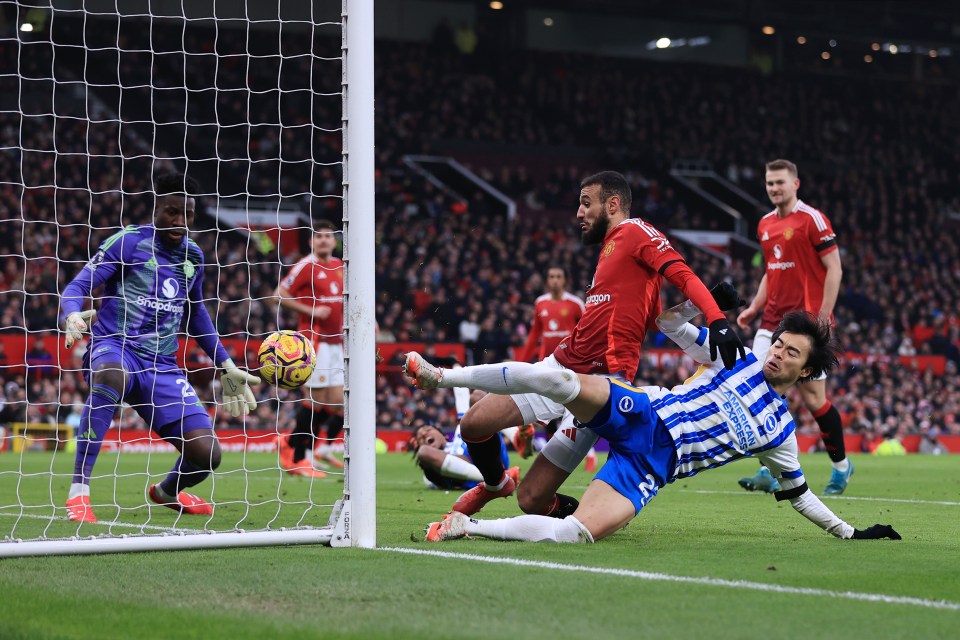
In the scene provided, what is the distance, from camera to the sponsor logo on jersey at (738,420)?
591 cm

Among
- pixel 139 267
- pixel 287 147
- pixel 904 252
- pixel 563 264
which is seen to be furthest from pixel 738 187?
pixel 139 267

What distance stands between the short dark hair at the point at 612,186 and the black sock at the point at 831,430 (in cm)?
363

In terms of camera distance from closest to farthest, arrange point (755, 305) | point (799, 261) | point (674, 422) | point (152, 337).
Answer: point (674, 422) < point (152, 337) < point (799, 261) < point (755, 305)

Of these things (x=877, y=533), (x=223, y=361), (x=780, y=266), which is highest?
(x=780, y=266)

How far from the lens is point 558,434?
6.35m

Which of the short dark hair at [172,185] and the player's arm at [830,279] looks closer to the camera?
the short dark hair at [172,185]

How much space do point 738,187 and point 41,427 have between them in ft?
76.6

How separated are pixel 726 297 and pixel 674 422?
2.72ft

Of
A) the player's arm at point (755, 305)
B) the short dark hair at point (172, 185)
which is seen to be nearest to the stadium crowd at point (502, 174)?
the player's arm at point (755, 305)

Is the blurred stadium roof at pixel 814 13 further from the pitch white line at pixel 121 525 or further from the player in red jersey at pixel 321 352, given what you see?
the pitch white line at pixel 121 525

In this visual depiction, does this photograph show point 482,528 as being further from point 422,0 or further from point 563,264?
point 422,0

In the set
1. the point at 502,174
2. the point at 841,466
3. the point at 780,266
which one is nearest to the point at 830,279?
the point at 780,266

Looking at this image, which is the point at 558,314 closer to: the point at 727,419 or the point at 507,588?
the point at 727,419

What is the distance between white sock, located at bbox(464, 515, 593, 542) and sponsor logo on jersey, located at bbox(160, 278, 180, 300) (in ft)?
8.74
